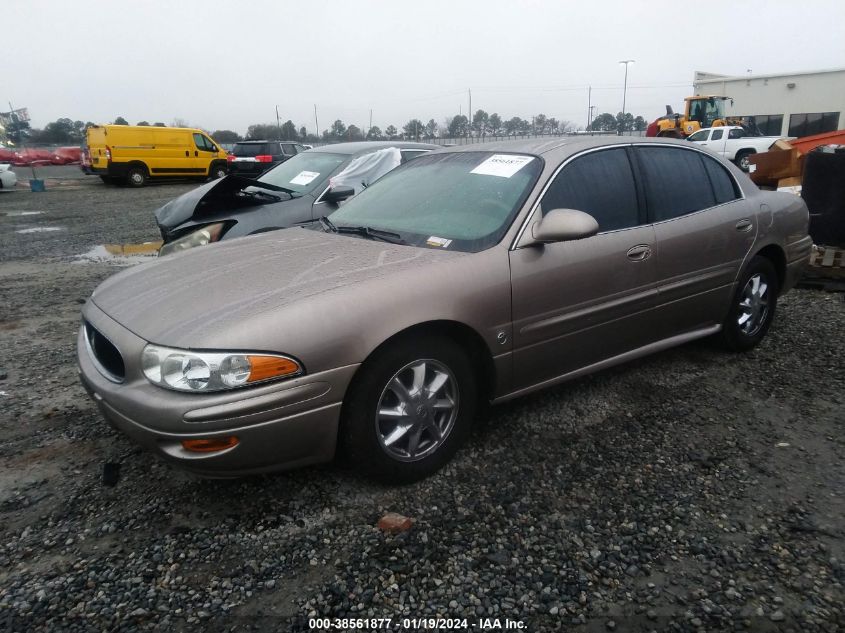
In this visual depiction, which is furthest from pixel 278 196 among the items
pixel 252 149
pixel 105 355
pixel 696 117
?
pixel 696 117

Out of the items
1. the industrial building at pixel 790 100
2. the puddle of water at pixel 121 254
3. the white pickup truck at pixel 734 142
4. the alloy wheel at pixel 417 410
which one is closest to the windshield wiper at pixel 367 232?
the alloy wheel at pixel 417 410

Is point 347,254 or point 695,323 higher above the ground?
point 347,254

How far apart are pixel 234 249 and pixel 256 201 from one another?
260cm

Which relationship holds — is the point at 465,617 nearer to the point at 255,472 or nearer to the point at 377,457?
the point at 377,457

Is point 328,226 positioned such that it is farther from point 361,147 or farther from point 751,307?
point 361,147

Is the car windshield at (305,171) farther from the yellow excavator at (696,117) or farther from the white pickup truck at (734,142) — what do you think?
the yellow excavator at (696,117)

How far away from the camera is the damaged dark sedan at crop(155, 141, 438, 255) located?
5.21 meters

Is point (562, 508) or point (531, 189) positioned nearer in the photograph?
point (562, 508)

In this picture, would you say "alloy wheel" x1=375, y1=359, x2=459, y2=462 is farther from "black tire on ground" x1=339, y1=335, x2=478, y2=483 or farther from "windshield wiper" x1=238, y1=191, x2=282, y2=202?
"windshield wiper" x1=238, y1=191, x2=282, y2=202

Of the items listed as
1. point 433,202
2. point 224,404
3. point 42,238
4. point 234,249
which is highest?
point 433,202

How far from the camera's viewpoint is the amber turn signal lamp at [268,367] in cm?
214

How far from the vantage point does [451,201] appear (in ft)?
10.2

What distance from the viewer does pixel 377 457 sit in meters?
2.47

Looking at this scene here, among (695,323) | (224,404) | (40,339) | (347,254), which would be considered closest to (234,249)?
(347,254)
